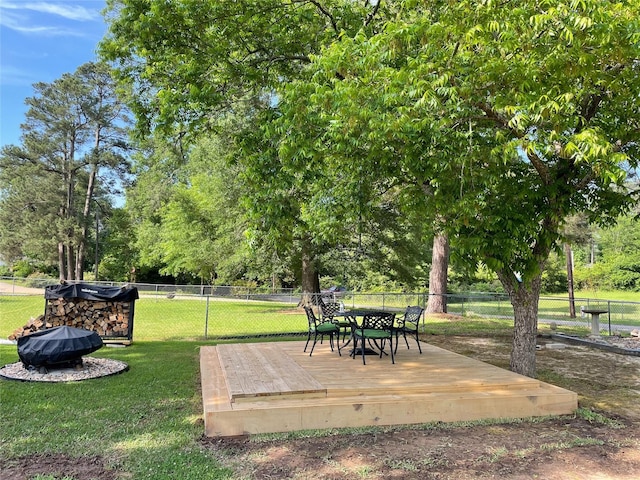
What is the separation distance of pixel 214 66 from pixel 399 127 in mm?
3945

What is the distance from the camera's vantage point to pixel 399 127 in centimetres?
511

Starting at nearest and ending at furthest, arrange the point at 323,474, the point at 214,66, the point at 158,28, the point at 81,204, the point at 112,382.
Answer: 1. the point at 323,474
2. the point at 112,382
3. the point at 158,28
4. the point at 214,66
5. the point at 81,204

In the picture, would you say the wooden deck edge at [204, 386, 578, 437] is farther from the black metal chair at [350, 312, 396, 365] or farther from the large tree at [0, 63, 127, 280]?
the large tree at [0, 63, 127, 280]

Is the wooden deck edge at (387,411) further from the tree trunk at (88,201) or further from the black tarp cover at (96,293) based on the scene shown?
the tree trunk at (88,201)

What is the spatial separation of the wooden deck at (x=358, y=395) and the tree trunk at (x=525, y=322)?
2.39ft

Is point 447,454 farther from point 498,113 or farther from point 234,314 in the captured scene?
point 234,314

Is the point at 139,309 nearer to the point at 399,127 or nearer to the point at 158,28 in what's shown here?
the point at 158,28

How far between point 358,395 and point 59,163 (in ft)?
110

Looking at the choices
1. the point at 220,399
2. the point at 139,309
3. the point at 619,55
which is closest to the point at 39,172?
the point at 139,309

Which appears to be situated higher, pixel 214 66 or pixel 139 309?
pixel 214 66

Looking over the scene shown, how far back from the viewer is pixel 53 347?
6.58 m

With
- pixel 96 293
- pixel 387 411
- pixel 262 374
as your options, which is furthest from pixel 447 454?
pixel 96 293

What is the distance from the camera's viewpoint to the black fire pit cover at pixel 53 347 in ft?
21.4

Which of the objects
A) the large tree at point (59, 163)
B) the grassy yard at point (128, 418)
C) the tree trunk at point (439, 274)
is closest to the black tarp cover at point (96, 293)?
the grassy yard at point (128, 418)
